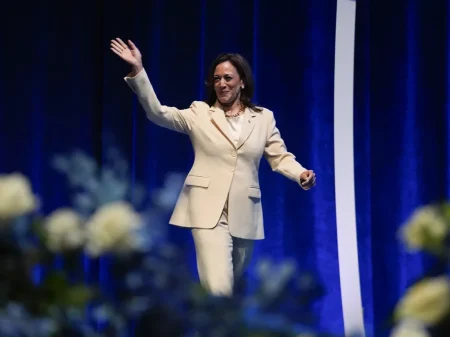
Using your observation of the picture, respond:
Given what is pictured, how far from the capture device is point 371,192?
3.59 m

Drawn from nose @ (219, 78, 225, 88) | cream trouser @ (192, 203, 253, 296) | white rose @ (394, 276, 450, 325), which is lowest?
cream trouser @ (192, 203, 253, 296)

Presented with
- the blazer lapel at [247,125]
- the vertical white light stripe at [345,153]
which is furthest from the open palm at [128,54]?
the vertical white light stripe at [345,153]

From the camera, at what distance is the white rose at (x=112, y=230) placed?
0.56 metres

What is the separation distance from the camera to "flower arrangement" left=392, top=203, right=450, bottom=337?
0.49 metres

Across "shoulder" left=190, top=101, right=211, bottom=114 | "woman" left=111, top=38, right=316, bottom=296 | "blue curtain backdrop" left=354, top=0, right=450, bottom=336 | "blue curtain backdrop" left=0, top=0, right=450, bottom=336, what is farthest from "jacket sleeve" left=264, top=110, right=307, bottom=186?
"blue curtain backdrop" left=354, top=0, right=450, bottom=336

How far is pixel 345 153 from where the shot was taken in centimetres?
352

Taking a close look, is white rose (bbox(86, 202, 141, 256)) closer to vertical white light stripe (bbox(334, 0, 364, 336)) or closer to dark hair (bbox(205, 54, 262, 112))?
dark hair (bbox(205, 54, 262, 112))

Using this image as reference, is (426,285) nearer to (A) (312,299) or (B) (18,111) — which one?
(A) (312,299)

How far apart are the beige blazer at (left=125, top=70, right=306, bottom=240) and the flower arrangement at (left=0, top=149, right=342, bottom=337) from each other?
71.5 inches

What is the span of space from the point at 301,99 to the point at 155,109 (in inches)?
50.6

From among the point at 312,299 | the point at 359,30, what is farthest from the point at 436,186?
the point at 312,299

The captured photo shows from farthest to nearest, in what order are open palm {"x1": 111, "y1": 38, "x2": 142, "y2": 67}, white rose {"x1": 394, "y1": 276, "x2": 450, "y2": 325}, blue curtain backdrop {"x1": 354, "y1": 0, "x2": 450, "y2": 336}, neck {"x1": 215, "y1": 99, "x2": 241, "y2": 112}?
blue curtain backdrop {"x1": 354, "y1": 0, "x2": 450, "y2": 336}, neck {"x1": 215, "y1": 99, "x2": 241, "y2": 112}, open palm {"x1": 111, "y1": 38, "x2": 142, "y2": 67}, white rose {"x1": 394, "y1": 276, "x2": 450, "y2": 325}

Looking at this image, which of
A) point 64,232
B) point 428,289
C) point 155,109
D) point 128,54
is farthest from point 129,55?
point 428,289

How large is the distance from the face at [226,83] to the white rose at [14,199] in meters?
1.99
